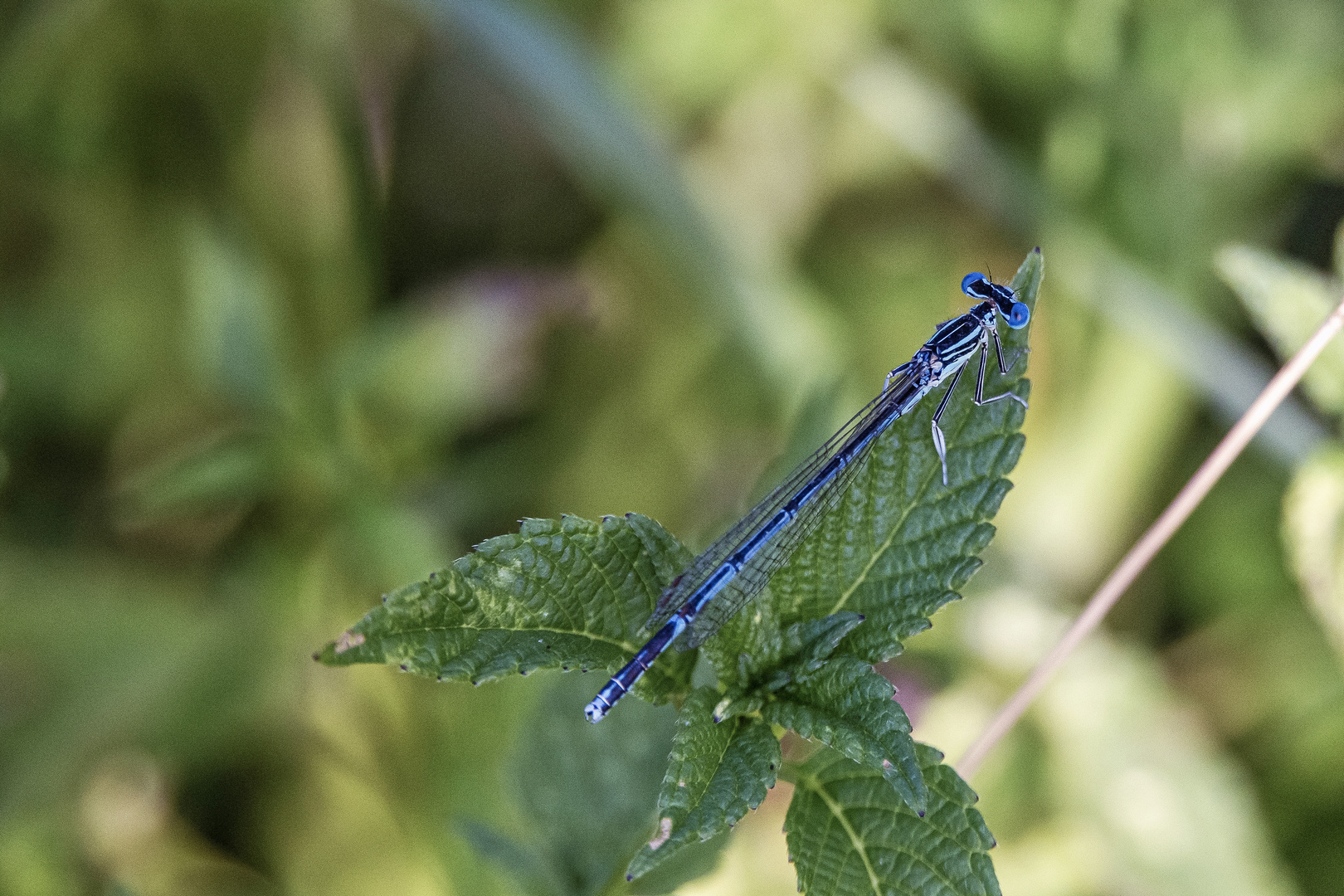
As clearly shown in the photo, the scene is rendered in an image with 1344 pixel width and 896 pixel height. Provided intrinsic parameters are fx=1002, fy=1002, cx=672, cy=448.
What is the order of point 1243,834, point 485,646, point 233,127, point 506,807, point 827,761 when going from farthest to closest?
point 233,127, point 1243,834, point 506,807, point 827,761, point 485,646

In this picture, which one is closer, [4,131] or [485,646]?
[485,646]

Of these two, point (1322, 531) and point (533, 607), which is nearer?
point (533, 607)

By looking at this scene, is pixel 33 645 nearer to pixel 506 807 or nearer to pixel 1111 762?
pixel 506 807

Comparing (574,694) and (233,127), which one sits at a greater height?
(233,127)

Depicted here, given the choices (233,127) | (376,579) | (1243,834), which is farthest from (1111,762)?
(233,127)

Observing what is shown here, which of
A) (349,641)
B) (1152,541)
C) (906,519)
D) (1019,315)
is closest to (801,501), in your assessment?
(906,519)

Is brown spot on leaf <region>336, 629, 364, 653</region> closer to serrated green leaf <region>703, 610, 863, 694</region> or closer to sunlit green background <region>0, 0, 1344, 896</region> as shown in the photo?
serrated green leaf <region>703, 610, 863, 694</region>

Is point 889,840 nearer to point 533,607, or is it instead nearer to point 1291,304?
point 533,607

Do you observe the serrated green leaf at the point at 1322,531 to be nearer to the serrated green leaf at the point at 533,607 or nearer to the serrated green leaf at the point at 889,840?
the serrated green leaf at the point at 889,840
